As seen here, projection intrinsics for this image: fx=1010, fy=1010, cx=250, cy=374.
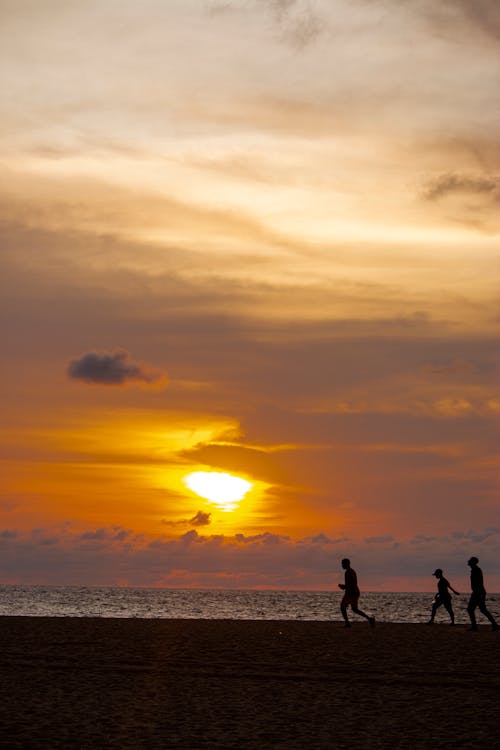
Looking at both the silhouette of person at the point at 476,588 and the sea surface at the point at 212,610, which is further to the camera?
the sea surface at the point at 212,610

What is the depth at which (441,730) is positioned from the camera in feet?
44.7

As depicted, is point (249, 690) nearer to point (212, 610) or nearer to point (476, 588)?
point (476, 588)

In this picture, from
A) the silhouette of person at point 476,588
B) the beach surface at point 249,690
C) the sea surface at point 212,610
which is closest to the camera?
the beach surface at point 249,690

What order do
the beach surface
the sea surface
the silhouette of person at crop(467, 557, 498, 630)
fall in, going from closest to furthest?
the beach surface
the silhouette of person at crop(467, 557, 498, 630)
the sea surface

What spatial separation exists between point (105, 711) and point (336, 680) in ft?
17.8

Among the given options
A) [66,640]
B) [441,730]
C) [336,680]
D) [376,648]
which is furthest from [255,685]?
[66,640]

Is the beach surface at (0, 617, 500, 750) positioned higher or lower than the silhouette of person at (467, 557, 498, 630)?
lower

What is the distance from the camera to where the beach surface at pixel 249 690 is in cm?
1316

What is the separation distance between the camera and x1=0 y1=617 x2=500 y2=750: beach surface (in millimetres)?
13156

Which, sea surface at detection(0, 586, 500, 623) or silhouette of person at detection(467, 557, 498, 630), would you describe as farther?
sea surface at detection(0, 586, 500, 623)

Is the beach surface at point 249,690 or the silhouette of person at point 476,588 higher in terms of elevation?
the silhouette of person at point 476,588

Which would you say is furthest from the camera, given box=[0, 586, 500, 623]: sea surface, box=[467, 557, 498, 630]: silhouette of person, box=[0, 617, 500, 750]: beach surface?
box=[0, 586, 500, 623]: sea surface

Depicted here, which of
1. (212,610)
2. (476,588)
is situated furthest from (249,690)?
(212,610)

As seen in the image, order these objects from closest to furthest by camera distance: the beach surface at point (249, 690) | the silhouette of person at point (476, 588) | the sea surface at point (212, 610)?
the beach surface at point (249, 690) → the silhouette of person at point (476, 588) → the sea surface at point (212, 610)
